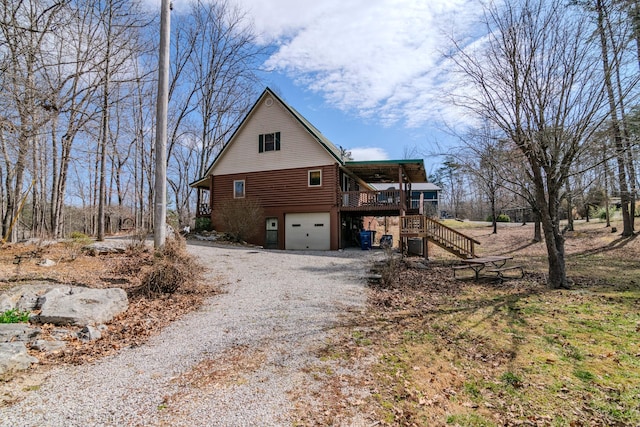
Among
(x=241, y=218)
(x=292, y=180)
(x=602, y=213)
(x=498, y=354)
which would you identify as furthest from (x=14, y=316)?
(x=602, y=213)

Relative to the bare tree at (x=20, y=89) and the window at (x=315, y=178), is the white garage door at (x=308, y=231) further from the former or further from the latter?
the bare tree at (x=20, y=89)

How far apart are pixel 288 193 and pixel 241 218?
2.91m

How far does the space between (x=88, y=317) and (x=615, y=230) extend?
22819 millimetres

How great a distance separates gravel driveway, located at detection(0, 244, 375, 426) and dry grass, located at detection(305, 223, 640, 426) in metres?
0.50

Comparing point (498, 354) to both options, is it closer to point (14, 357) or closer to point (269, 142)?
point (14, 357)

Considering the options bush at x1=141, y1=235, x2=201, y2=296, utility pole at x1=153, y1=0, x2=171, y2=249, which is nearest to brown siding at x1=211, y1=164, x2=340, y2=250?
utility pole at x1=153, y1=0, x2=171, y2=249

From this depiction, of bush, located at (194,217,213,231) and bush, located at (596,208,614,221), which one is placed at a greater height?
bush, located at (596,208,614,221)

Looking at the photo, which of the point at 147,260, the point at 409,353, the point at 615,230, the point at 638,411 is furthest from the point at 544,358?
the point at 615,230

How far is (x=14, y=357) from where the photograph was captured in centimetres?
375

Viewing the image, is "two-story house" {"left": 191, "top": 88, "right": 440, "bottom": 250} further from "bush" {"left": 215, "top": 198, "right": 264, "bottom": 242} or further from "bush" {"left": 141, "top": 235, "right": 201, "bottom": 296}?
"bush" {"left": 141, "top": 235, "right": 201, "bottom": 296}

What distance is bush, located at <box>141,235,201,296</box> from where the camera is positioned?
22.5 feet

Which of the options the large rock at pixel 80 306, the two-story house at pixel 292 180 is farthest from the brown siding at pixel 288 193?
the large rock at pixel 80 306

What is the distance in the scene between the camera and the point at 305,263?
11.6 m

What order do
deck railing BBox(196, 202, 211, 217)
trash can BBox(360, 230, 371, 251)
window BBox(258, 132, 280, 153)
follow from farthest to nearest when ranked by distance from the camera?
1. deck railing BBox(196, 202, 211, 217)
2. window BBox(258, 132, 280, 153)
3. trash can BBox(360, 230, 371, 251)
